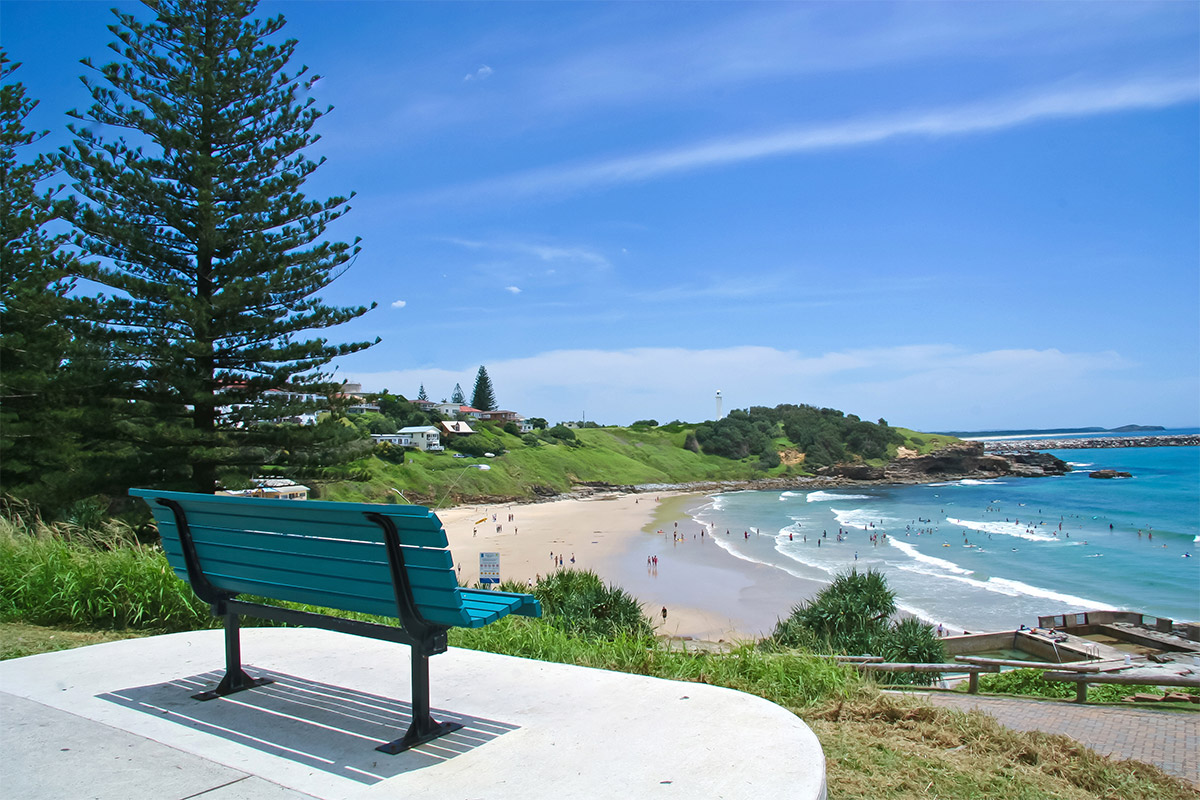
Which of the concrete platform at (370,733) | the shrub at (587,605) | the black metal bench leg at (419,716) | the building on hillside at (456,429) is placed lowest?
the shrub at (587,605)

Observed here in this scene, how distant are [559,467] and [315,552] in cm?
6332

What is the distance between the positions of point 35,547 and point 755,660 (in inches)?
214

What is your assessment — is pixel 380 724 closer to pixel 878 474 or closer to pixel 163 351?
pixel 163 351

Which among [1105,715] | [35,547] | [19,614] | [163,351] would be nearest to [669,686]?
[19,614]

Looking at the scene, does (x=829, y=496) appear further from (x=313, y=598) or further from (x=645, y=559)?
(x=313, y=598)

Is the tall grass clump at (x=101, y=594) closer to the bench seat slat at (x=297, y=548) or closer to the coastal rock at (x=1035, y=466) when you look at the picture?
the bench seat slat at (x=297, y=548)

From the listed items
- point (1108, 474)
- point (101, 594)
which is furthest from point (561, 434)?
point (101, 594)

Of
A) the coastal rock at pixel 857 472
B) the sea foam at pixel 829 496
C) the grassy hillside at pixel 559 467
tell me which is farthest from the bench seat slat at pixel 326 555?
the coastal rock at pixel 857 472

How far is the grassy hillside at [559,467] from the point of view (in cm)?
4809

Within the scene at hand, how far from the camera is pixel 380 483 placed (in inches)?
1829

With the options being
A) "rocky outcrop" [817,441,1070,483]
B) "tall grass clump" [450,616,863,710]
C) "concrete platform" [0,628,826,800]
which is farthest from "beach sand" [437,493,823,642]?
"rocky outcrop" [817,441,1070,483]

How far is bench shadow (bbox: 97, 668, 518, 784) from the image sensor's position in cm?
274

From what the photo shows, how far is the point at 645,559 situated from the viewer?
2972cm

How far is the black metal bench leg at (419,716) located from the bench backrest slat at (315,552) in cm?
24
